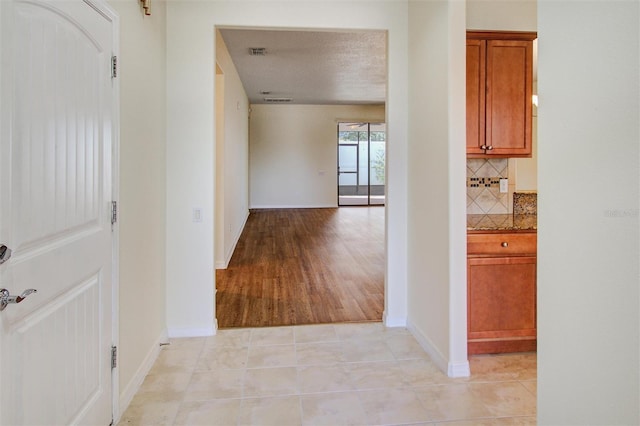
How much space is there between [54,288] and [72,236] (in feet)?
0.78

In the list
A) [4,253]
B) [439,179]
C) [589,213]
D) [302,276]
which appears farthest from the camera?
[302,276]

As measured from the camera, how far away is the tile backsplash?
3240 mm

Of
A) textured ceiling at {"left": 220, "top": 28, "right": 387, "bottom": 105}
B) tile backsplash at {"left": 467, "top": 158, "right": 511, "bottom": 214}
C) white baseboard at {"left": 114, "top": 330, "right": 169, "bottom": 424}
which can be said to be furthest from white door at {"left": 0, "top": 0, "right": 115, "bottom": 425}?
tile backsplash at {"left": 467, "top": 158, "right": 511, "bottom": 214}

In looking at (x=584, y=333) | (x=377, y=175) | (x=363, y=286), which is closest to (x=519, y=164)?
(x=363, y=286)

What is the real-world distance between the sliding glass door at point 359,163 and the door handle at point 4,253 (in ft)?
38.1

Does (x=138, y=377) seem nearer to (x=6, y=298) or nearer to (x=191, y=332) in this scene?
(x=191, y=332)

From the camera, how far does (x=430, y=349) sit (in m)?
2.82

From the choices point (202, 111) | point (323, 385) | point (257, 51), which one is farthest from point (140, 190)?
point (257, 51)

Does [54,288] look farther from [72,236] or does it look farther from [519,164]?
[519,164]

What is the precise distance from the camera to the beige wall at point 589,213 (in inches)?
37.6

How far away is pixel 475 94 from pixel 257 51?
3849 millimetres

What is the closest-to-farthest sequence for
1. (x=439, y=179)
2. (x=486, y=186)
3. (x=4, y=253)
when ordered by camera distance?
1. (x=4, y=253)
2. (x=439, y=179)
3. (x=486, y=186)

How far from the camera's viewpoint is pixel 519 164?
11.6ft

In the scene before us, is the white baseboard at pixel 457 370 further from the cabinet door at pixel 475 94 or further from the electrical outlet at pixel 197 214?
the electrical outlet at pixel 197 214
